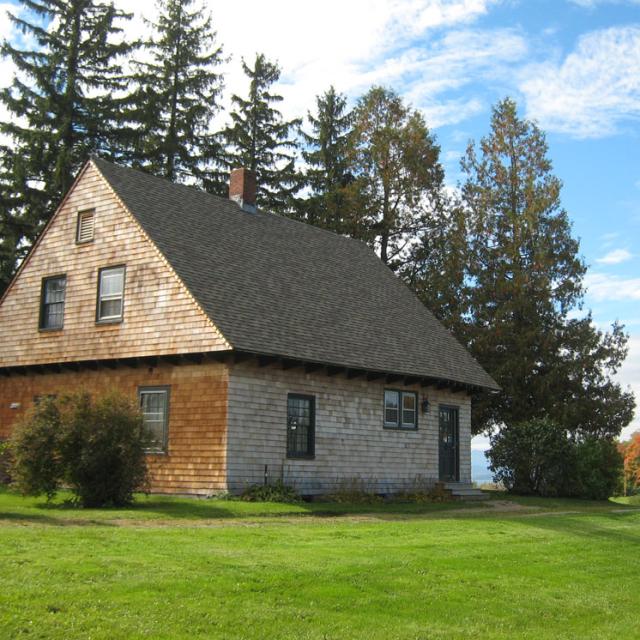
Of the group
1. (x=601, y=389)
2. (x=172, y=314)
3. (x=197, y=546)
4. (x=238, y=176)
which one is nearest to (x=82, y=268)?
(x=172, y=314)

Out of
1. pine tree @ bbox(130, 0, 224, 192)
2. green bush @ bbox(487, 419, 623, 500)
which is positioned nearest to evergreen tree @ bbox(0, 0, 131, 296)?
pine tree @ bbox(130, 0, 224, 192)

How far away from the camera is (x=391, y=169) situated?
132ft

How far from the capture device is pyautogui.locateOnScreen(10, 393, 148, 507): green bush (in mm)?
15984

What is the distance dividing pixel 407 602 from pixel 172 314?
1189 centimetres

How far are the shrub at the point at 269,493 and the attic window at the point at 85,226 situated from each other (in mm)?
8196

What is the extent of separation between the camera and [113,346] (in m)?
20.8

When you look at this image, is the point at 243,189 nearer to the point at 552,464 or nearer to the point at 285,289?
the point at 285,289

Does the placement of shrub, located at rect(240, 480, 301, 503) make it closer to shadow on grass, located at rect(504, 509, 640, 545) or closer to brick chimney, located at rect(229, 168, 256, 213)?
shadow on grass, located at rect(504, 509, 640, 545)

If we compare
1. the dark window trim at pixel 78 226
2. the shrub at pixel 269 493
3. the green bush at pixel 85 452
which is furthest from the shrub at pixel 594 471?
the dark window trim at pixel 78 226

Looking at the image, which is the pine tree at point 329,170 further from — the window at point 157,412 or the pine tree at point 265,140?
the window at point 157,412

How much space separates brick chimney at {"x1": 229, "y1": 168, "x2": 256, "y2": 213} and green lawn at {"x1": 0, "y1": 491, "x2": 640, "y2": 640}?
12990 millimetres

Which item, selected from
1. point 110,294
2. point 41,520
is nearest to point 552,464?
point 110,294

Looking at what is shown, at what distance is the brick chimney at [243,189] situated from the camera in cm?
2625

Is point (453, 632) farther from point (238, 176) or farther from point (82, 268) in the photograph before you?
point (238, 176)
